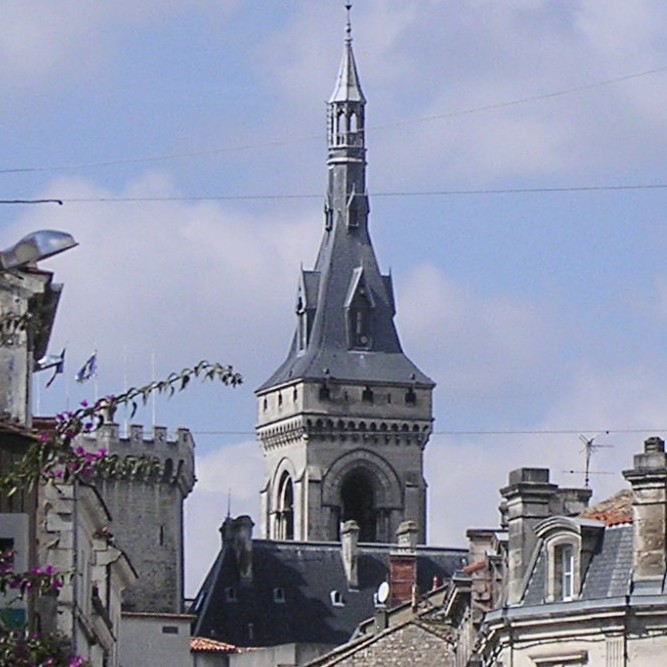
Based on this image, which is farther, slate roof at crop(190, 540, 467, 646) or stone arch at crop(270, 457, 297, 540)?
stone arch at crop(270, 457, 297, 540)

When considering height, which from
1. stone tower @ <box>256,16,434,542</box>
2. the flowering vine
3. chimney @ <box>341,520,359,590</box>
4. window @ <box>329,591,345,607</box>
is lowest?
the flowering vine

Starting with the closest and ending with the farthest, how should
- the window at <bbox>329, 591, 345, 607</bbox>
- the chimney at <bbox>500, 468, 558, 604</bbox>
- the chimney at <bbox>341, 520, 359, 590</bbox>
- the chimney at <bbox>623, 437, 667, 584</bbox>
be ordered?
the chimney at <bbox>623, 437, 667, 584</bbox>, the chimney at <bbox>500, 468, 558, 604</bbox>, the window at <bbox>329, 591, 345, 607</bbox>, the chimney at <bbox>341, 520, 359, 590</bbox>

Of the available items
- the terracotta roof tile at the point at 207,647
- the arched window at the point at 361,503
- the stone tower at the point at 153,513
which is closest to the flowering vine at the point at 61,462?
the terracotta roof tile at the point at 207,647

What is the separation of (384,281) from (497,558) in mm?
125239

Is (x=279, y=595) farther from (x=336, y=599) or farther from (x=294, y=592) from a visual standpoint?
(x=336, y=599)

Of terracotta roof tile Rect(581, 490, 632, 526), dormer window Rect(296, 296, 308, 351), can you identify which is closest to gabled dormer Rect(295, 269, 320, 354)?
dormer window Rect(296, 296, 308, 351)

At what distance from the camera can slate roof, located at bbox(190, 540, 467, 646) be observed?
439ft

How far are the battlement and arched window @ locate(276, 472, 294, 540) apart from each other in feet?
86.3

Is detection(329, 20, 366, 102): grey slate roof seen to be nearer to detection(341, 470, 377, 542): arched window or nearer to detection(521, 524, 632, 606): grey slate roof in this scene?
detection(341, 470, 377, 542): arched window

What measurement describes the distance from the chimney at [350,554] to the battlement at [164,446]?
688 cm

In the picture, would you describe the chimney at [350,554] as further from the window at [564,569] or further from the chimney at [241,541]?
the window at [564,569]

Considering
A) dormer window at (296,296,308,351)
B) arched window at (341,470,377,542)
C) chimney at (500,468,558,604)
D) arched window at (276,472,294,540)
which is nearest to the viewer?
chimney at (500,468,558,604)

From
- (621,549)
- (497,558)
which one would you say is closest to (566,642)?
(621,549)

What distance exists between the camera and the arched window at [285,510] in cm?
17288
